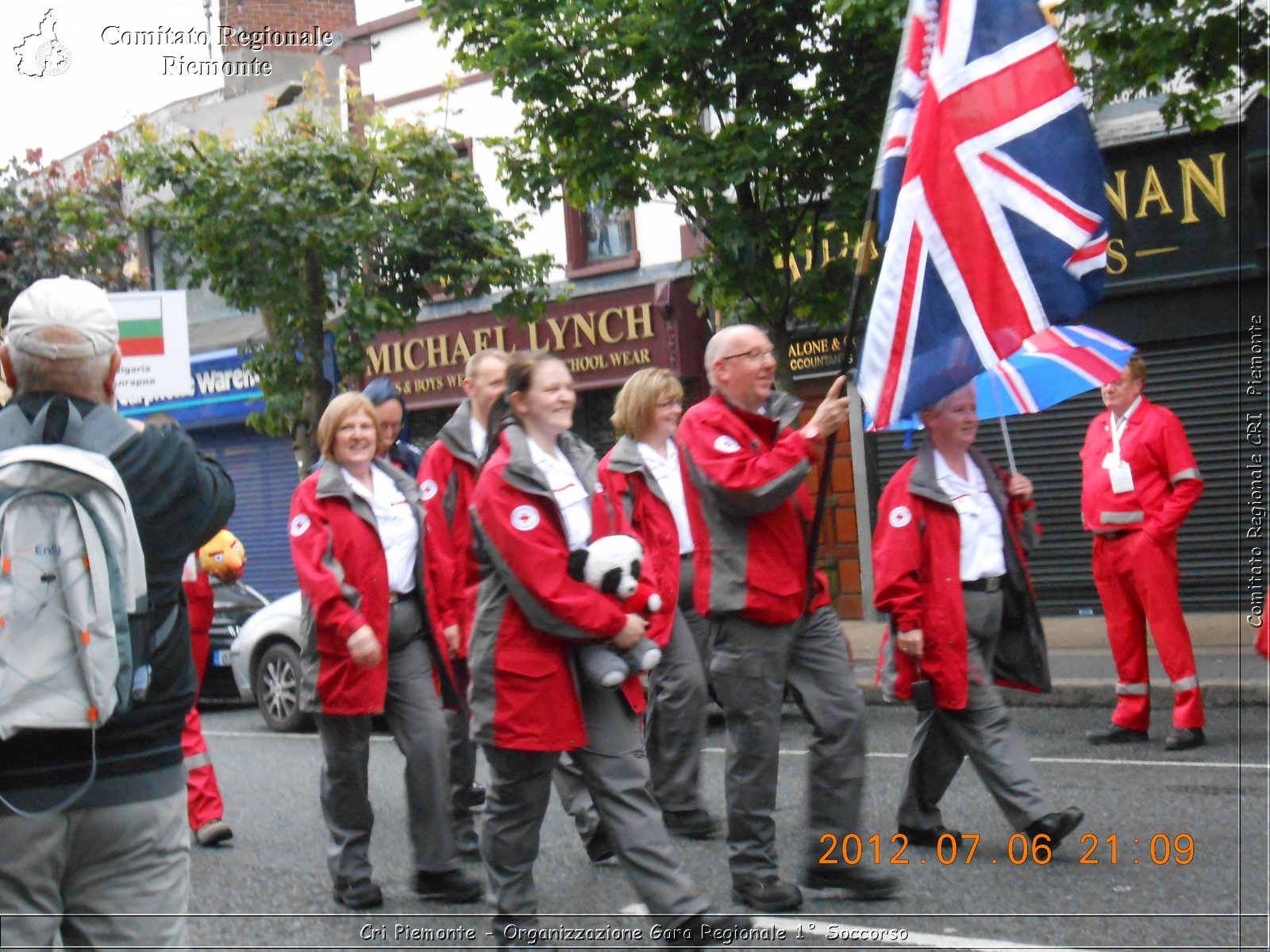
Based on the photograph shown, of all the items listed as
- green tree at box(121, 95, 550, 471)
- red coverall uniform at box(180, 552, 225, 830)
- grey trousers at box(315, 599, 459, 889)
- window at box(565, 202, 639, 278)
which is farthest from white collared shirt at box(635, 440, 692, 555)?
window at box(565, 202, 639, 278)

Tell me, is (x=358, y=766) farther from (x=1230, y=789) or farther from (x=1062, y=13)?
(x=1062, y=13)

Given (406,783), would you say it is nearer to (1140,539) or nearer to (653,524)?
(653,524)

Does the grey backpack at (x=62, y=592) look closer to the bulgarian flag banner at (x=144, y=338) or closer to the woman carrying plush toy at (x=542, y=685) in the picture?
the woman carrying plush toy at (x=542, y=685)

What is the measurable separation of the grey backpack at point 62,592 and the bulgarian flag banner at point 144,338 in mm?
8696

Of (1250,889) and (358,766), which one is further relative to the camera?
(358,766)

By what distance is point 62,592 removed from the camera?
302 centimetres

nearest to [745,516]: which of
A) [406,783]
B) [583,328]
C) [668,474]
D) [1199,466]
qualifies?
[406,783]

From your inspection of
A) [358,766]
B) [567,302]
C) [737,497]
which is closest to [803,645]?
[737,497]

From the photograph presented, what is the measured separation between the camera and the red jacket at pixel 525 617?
15.3 ft

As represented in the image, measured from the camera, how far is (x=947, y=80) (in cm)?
536

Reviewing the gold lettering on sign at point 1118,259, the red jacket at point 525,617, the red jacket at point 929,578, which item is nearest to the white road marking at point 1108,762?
the red jacket at point 929,578

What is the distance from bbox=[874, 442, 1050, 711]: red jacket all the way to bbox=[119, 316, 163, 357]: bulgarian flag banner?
7015 mm

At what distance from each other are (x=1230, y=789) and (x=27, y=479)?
583cm

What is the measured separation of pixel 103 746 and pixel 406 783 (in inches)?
113
